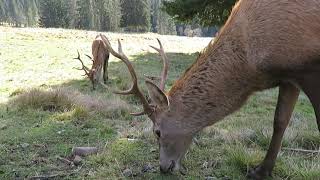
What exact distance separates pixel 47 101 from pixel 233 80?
13.7 feet

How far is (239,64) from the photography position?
4.48 m

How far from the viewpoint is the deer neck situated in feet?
14.8

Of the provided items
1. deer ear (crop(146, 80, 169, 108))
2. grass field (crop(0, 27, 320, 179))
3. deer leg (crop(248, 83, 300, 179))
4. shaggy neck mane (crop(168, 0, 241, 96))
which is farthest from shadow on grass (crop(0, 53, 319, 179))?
shaggy neck mane (crop(168, 0, 241, 96))

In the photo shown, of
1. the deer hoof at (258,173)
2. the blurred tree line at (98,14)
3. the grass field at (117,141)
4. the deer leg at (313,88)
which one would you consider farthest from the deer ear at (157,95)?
the blurred tree line at (98,14)

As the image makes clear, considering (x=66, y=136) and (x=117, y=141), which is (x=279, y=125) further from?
(x=66, y=136)

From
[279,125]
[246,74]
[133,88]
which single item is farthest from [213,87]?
[279,125]

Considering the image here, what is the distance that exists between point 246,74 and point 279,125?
2.65 ft

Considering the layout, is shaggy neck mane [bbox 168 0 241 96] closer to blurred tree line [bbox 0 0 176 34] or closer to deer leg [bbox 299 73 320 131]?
deer leg [bbox 299 73 320 131]

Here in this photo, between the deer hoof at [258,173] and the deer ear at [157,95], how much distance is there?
3.53 ft

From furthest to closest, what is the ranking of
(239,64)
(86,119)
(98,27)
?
(98,27) → (86,119) → (239,64)

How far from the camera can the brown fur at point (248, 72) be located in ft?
13.8

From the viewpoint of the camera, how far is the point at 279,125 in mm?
4945

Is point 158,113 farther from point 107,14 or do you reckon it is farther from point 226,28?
point 107,14

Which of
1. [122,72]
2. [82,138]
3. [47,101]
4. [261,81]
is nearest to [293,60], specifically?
[261,81]
